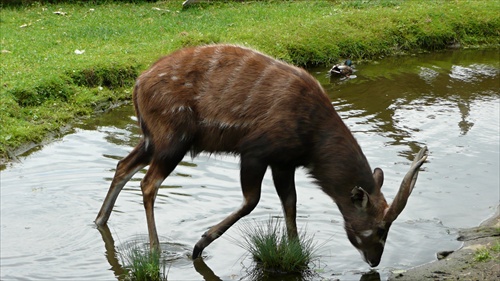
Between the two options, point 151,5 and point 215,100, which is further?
point 151,5

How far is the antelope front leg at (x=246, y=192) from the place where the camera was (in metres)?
6.66

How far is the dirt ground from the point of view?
21.8 feet

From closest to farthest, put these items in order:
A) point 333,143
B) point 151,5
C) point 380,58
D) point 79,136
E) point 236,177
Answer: point 333,143 < point 236,177 < point 79,136 < point 380,58 < point 151,5

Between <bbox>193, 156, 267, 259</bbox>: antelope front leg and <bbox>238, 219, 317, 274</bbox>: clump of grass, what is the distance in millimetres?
257

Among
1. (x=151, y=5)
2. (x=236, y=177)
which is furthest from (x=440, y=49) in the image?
(x=236, y=177)

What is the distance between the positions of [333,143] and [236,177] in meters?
2.83

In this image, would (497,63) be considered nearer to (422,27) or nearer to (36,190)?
(422,27)

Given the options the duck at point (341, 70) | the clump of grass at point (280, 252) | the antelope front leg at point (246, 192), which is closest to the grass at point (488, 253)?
the clump of grass at point (280, 252)

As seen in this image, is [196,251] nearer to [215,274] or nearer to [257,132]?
[215,274]

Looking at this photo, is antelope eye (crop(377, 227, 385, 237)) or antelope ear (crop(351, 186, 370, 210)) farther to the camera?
antelope eye (crop(377, 227, 385, 237))

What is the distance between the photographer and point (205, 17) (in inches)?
697

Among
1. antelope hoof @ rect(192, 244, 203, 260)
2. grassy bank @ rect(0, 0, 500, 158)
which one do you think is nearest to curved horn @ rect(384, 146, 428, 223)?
antelope hoof @ rect(192, 244, 203, 260)

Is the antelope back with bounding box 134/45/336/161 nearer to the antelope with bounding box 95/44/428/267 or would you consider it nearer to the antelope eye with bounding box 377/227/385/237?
the antelope with bounding box 95/44/428/267

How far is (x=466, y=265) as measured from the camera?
690 cm
